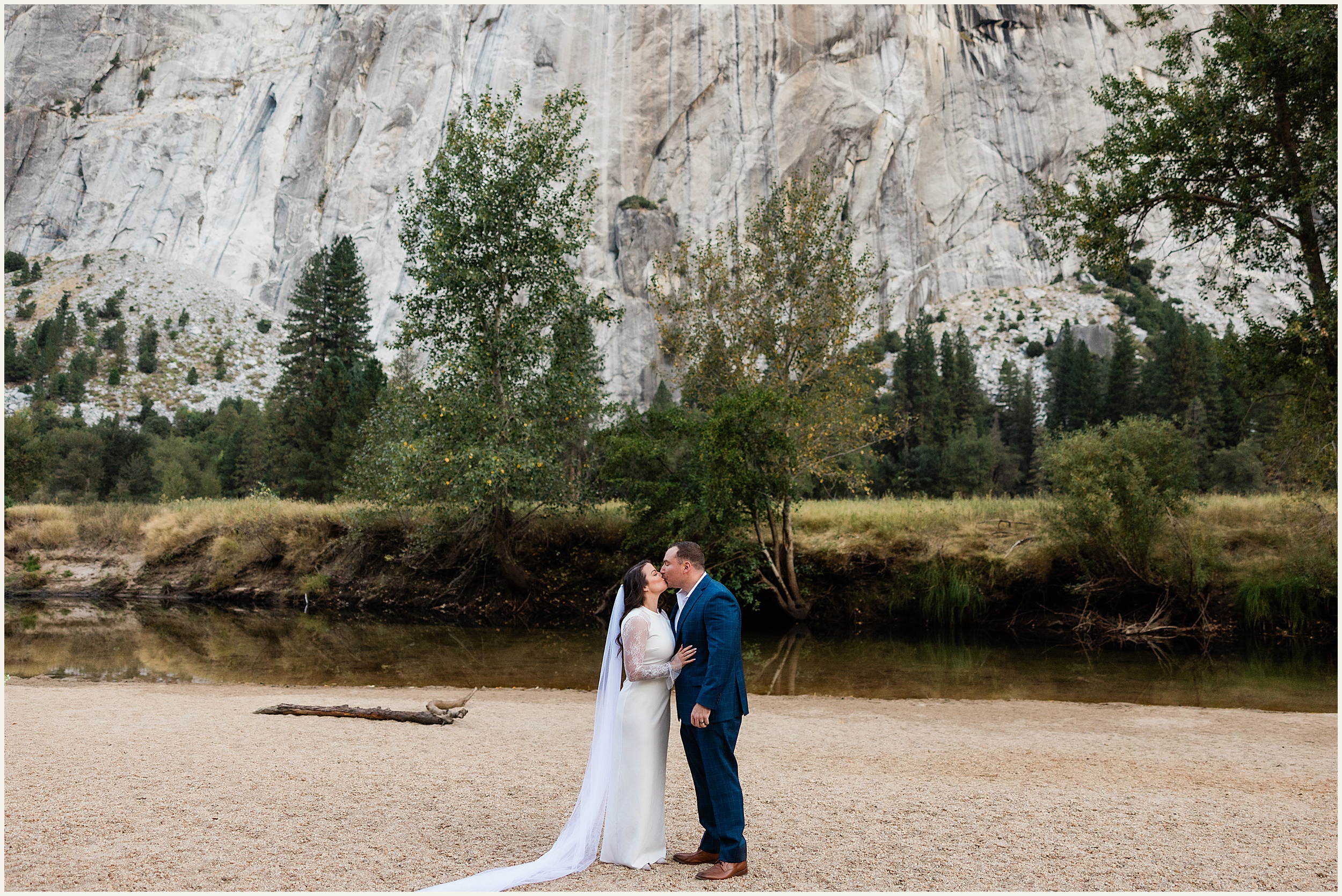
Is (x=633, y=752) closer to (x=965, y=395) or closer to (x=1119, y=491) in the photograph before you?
(x=1119, y=491)

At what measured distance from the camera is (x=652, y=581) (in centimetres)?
516

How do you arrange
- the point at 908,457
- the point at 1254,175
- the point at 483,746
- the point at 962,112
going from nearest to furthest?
1. the point at 483,746
2. the point at 1254,175
3. the point at 908,457
4. the point at 962,112

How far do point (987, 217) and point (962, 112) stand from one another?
12.7m

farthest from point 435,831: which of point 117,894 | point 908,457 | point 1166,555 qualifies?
point 908,457

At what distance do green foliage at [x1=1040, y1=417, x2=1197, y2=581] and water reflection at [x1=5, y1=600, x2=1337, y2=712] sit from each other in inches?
93.7

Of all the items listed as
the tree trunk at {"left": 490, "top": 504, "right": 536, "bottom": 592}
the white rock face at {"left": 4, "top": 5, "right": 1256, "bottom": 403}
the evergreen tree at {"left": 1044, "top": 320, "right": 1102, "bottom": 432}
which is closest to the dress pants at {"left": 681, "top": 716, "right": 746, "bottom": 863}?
the tree trunk at {"left": 490, "top": 504, "right": 536, "bottom": 592}

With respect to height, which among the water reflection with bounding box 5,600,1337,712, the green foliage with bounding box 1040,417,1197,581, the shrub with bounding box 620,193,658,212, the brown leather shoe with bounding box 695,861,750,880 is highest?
the shrub with bounding box 620,193,658,212

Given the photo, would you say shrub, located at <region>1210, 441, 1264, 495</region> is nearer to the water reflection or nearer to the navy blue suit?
the water reflection

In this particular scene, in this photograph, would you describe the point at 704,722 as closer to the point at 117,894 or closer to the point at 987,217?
the point at 117,894

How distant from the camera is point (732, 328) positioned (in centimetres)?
2133

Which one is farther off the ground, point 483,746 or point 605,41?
point 605,41

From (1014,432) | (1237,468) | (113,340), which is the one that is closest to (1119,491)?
(1237,468)

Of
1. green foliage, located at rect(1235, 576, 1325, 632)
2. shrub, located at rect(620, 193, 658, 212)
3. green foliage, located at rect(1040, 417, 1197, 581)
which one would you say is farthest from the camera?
shrub, located at rect(620, 193, 658, 212)

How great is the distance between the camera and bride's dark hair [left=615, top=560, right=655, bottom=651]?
16.9 feet
